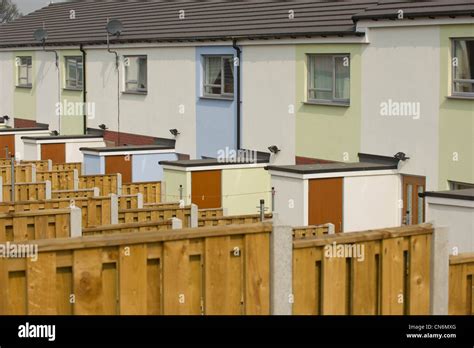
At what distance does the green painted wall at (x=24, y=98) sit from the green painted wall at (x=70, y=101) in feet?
8.68

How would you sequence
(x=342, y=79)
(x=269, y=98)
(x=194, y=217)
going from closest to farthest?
(x=194, y=217) < (x=342, y=79) < (x=269, y=98)

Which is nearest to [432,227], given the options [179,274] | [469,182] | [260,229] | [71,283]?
[260,229]

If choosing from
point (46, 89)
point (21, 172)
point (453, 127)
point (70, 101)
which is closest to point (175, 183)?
point (21, 172)

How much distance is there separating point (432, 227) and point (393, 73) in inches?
515

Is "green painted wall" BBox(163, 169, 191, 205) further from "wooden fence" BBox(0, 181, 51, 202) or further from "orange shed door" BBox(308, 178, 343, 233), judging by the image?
"wooden fence" BBox(0, 181, 51, 202)

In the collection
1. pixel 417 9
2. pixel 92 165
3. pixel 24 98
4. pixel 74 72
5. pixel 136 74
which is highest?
pixel 417 9

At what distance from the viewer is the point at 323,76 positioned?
82.7 feet

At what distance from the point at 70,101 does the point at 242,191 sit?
1428 cm

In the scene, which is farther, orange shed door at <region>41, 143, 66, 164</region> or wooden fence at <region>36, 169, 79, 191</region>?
orange shed door at <region>41, 143, 66, 164</region>

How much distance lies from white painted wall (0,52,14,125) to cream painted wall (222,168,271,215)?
786 inches

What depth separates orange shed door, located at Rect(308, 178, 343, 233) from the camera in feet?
70.6

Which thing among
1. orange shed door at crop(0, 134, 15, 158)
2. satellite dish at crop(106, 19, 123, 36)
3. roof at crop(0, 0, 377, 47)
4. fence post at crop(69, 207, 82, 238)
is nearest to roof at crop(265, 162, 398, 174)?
roof at crop(0, 0, 377, 47)

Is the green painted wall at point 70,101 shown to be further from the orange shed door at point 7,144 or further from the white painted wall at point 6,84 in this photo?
the white painted wall at point 6,84

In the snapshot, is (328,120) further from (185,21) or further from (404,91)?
(185,21)
